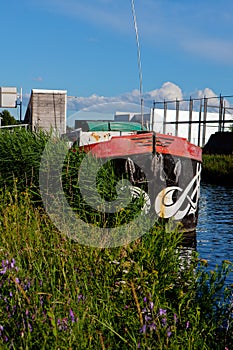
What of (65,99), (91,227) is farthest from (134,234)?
(65,99)

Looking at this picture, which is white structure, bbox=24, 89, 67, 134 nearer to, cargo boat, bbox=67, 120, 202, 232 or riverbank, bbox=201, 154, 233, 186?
cargo boat, bbox=67, 120, 202, 232

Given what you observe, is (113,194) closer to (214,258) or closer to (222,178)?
(214,258)

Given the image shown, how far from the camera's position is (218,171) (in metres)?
27.9

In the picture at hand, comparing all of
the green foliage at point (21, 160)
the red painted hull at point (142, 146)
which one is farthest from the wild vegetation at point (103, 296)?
the red painted hull at point (142, 146)

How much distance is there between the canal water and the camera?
408 inches

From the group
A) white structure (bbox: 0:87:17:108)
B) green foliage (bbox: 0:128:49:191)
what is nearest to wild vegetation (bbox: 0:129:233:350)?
green foliage (bbox: 0:128:49:191)

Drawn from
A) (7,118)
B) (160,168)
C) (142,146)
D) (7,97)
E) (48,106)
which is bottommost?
(7,118)

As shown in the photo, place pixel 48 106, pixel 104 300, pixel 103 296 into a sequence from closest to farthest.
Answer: pixel 104 300 → pixel 103 296 → pixel 48 106

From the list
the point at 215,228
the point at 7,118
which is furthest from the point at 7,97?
the point at 7,118

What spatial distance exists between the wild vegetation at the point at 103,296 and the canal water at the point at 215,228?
235 cm

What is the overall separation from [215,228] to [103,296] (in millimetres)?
8575

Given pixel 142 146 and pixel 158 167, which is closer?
pixel 142 146

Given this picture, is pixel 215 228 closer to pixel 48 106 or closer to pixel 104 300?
pixel 48 106

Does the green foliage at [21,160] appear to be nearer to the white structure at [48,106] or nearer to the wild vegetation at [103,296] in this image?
the wild vegetation at [103,296]
